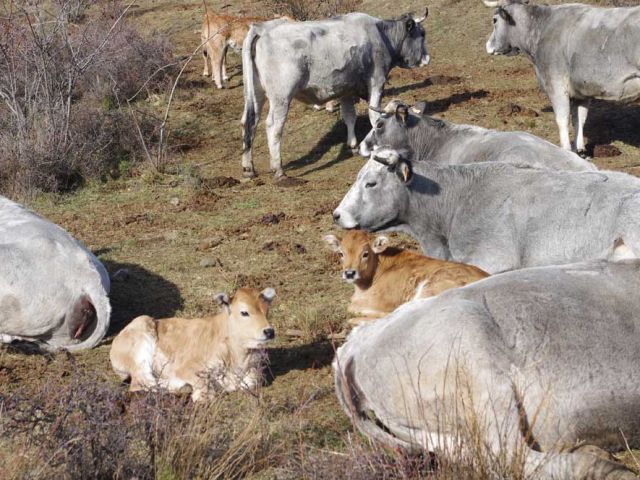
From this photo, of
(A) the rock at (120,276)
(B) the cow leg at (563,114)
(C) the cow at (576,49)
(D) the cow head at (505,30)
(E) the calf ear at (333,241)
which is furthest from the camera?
(D) the cow head at (505,30)

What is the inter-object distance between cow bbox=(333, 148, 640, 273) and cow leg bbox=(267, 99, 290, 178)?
599 centimetres

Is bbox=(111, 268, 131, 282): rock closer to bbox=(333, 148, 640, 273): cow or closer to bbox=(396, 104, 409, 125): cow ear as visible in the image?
bbox=(333, 148, 640, 273): cow

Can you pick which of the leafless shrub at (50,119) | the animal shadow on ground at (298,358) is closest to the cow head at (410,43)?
the leafless shrub at (50,119)

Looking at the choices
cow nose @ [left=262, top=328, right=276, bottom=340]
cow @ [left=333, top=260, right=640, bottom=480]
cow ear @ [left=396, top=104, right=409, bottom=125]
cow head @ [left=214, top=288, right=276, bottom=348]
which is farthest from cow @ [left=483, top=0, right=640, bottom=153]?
cow @ [left=333, top=260, right=640, bottom=480]

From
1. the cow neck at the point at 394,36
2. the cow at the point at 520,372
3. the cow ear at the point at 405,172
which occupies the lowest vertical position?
the cow neck at the point at 394,36

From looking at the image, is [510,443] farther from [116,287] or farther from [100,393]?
[116,287]

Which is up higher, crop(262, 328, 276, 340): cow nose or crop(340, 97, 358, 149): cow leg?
crop(262, 328, 276, 340): cow nose

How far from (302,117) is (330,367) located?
10.9m

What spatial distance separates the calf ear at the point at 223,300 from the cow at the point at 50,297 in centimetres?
171

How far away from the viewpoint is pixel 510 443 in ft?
17.1

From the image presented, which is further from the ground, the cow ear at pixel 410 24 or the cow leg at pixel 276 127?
the cow ear at pixel 410 24

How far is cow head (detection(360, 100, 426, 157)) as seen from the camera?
11961 millimetres

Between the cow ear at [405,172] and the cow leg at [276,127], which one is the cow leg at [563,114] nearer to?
the cow leg at [276,127]

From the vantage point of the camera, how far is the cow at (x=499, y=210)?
790 cm
